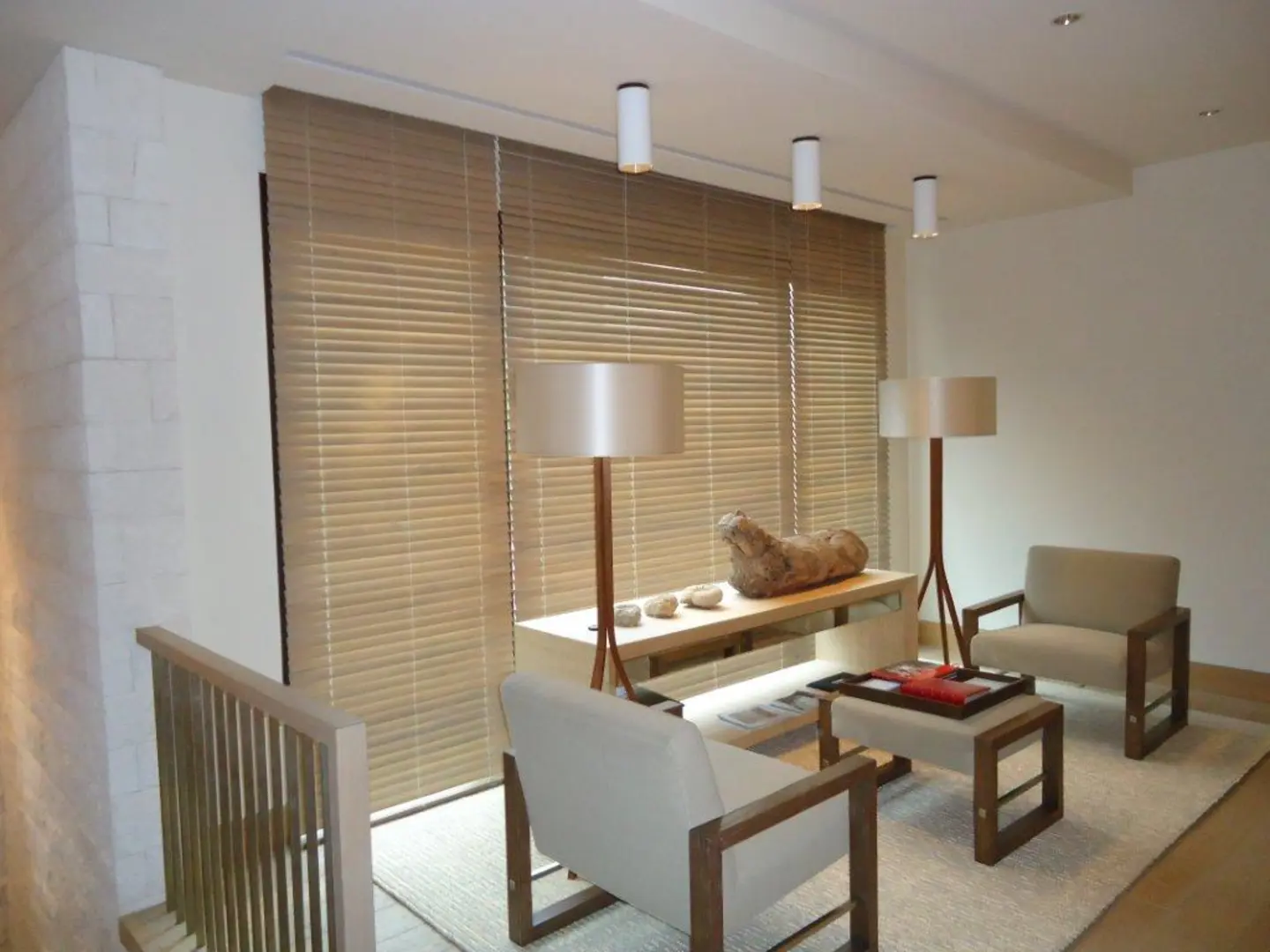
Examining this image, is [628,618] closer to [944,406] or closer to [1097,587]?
[944,406]

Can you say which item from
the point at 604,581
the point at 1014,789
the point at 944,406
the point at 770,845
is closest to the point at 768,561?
the point at 604,581

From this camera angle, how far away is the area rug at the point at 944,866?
97.2 inches

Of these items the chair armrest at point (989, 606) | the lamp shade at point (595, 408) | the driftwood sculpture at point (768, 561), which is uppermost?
the lamp shade at point (595, 408)

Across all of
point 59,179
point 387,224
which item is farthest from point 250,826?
point 387,224

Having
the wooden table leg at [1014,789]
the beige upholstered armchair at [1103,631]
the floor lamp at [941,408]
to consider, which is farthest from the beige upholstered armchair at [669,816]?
the floor lamp at [941,408]

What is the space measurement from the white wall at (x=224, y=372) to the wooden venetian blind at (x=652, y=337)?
0.95 meters

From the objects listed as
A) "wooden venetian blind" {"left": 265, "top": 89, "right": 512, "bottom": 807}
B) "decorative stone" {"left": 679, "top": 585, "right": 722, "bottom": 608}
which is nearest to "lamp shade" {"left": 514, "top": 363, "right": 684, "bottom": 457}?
"wooden venetian blind" {"left": 265, "top": 89, "right": 512, "bottom": 807}

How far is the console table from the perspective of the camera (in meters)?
3.25

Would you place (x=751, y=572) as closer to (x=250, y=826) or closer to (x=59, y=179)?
(x=250, y=826)

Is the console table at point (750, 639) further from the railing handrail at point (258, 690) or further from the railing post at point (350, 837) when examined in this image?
the railing post at point (350, 837)

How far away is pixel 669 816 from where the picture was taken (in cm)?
193

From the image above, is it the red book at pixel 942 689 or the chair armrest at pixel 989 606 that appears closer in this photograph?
the red book at pixel 942 689

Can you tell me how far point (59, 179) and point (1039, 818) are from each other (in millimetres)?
3558

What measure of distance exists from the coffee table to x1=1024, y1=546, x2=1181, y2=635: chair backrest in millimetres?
1214
